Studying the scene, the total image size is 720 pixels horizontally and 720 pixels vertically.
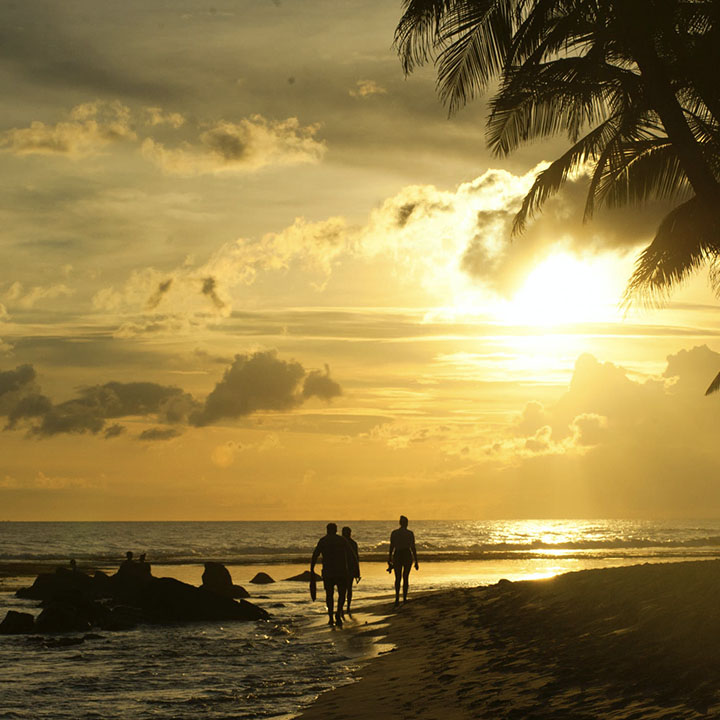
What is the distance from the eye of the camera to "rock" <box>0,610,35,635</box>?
707 inches

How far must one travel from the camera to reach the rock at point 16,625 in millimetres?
17969

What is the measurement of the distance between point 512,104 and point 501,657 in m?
7.47

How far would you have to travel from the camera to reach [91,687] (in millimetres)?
11812

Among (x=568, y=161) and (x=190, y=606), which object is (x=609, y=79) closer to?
(x=568, y=161)

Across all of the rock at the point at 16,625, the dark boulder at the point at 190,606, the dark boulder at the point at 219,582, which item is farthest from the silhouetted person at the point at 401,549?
the rock at the point at 16,625

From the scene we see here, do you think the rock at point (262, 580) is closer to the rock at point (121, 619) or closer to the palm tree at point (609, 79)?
the rock at point (121, 619)

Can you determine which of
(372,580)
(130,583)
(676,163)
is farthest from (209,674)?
(372,580)

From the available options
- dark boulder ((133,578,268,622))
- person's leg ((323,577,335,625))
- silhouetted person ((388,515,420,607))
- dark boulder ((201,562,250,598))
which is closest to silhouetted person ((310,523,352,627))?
person's leg ((323,577,335,625))

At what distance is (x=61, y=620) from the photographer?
1858cm

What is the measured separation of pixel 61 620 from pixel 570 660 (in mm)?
12806

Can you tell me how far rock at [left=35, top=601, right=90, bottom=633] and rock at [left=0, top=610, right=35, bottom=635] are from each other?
0.22 metres

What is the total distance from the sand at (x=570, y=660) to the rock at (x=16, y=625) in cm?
812

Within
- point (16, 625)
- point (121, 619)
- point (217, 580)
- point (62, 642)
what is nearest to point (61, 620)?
point (16, 625)

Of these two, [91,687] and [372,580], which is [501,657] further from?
[372,580]
